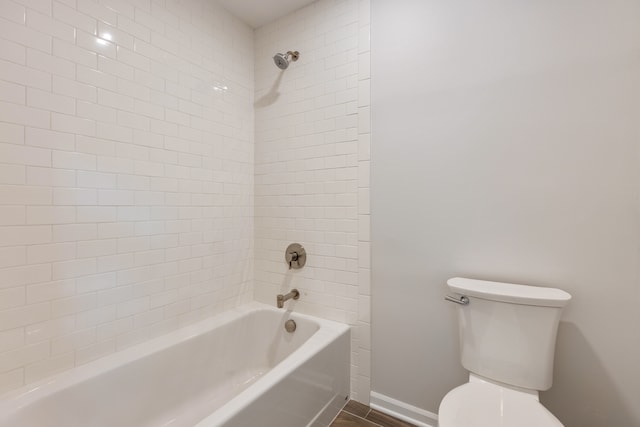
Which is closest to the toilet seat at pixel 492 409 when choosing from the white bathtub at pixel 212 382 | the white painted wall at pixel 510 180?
the white painted wall at pixel 510 180

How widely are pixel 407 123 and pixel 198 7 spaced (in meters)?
1.46

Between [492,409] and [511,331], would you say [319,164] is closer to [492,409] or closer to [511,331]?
[511,331]

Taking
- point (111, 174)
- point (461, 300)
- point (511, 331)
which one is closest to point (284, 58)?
point (111, 174)

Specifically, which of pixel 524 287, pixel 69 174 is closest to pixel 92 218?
pixel 69 174

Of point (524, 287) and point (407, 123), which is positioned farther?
point (407, 123)

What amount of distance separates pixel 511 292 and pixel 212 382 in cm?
165

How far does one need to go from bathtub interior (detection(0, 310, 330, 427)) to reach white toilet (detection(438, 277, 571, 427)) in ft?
2.86

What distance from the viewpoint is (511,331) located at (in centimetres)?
116

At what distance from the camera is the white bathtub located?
1.09 metres

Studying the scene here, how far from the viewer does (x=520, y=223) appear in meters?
1.28

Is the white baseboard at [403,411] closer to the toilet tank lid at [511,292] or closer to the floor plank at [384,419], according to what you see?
the floor plank at [384,419]

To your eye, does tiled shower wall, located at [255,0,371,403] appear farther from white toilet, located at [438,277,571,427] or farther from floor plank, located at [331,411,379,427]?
white toilet, located at [438,277,571,427]

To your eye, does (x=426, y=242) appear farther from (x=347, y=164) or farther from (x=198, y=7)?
(x=198, y=7)

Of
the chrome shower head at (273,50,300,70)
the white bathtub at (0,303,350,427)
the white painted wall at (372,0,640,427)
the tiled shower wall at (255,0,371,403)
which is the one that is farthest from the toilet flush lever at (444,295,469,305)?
the chrome shower head at (273,50,300,70)
